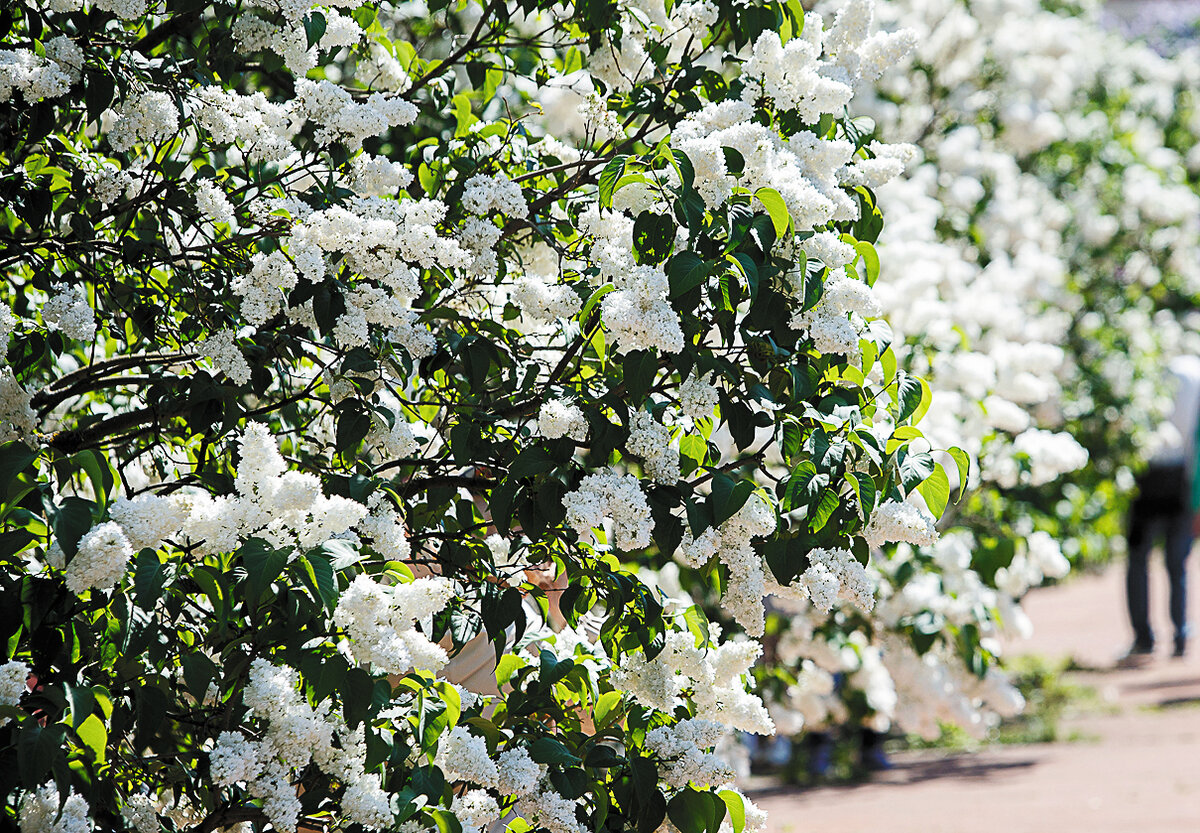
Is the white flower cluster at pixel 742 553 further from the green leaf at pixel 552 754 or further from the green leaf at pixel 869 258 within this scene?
the green leaf at pixel 869 258

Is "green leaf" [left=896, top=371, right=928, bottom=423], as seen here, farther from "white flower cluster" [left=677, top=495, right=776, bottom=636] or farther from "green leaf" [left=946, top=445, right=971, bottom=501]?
"white flower cluster" [left=677, top=495, right=776, bottom=636]

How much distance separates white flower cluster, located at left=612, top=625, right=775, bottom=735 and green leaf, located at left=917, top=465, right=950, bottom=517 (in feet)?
1.90

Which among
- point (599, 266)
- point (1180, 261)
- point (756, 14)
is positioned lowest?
point (599, 266)

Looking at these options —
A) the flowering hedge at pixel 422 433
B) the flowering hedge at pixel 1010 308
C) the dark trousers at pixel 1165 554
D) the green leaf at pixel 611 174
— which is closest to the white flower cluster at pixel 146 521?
the flowering hedge at pixel 422 433

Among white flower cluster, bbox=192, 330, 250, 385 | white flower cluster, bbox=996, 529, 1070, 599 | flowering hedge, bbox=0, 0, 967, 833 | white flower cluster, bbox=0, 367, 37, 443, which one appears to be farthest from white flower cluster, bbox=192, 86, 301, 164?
white flower cluster, bbox=996, 529, 1070, 599

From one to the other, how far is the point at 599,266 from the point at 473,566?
0.64m

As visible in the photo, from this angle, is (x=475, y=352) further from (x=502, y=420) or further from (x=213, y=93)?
(x=213, y=93)

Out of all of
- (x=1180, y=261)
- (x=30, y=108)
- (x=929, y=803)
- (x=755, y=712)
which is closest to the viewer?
(x=30, y=108)

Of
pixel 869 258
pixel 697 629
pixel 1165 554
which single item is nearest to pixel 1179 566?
pixel 1165 554

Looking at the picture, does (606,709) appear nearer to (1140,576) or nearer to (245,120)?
(245,120)

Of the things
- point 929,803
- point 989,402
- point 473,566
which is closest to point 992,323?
point 989,402

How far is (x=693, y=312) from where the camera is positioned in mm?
2359

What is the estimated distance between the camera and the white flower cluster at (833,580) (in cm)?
233

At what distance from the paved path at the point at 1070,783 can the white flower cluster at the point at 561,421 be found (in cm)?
368
